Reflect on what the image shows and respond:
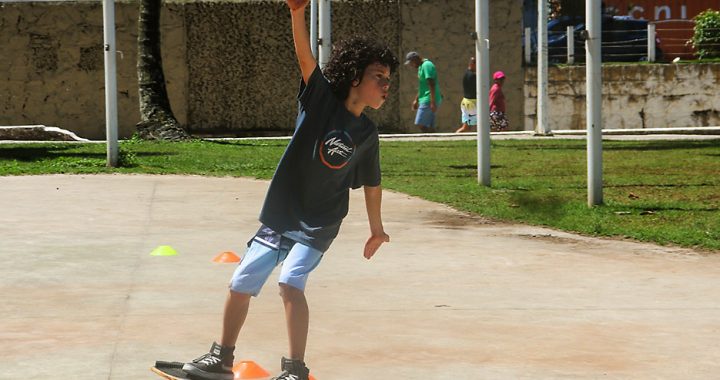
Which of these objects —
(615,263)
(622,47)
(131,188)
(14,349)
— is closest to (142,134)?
(131,188)

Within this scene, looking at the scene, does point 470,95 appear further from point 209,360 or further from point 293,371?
point 293,371

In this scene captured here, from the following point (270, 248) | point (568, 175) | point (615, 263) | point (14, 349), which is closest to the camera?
point (270, 248)

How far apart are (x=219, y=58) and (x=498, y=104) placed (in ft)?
20.2

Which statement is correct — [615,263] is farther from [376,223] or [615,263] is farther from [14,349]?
[14,349]

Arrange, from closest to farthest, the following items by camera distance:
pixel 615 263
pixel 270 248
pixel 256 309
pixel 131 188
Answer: pixel 270 248 < pixel 256 309 < pixel 615 263 < pixel 131 188

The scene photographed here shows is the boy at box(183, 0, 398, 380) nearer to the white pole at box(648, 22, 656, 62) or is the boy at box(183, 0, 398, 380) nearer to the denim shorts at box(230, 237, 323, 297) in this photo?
the denim shorts at box(230, 237, 323, 297)

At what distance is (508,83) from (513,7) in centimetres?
163

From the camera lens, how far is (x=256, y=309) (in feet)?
25.2

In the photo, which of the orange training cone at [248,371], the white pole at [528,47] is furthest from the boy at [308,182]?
the white pole at [528,47]

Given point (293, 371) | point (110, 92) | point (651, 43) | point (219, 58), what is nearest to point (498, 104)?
point (651, 43)

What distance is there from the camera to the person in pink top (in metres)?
26.7

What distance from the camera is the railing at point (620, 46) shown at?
29.4 meters

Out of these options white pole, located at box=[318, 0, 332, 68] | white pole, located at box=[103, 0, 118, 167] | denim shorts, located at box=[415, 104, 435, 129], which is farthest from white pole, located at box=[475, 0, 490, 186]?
denim shorts, located at box=[415, 104, 435, 129]

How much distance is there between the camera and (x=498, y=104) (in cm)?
2717
